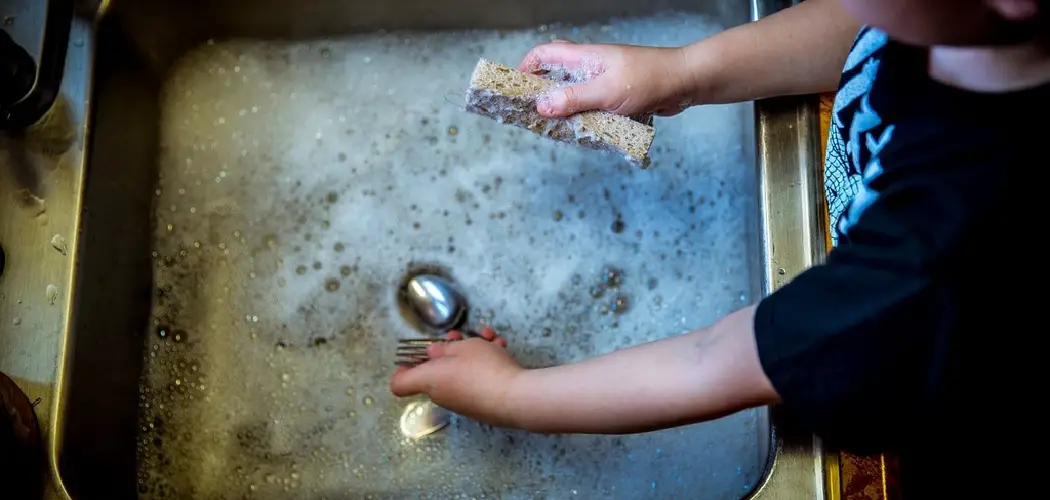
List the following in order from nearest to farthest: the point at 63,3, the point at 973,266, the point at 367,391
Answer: the point at 973,266, the point at 63,3, the point at 367,391

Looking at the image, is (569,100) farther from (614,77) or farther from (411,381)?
(411,381)

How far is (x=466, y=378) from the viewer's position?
0.59 metres

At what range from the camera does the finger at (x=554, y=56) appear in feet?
1.97

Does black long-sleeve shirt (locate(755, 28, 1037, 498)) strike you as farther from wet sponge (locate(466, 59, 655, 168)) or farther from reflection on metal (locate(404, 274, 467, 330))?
reflection on metal (locate(404, 274, 467, 330))

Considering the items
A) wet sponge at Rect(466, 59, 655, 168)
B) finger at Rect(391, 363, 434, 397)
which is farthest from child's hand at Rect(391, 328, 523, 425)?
wet sponge at Rect(466, 59, 655, 168)

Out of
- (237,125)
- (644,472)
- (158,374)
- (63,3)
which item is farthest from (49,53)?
(644,472)

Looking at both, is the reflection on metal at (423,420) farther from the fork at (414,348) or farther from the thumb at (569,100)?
the thumb at (569,100)

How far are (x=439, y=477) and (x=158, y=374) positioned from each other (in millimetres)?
295

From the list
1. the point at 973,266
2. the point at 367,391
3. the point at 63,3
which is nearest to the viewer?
the point at 973,266

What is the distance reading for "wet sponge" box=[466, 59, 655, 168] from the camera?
56cm

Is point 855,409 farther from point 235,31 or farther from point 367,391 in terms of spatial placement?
point 235,31

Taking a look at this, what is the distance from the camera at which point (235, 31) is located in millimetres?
776

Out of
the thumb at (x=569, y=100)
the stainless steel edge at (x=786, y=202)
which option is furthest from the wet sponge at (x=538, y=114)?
the stainless steel edge at (x=786, y=202)

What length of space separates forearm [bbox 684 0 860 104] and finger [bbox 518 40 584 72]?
0.31ft
